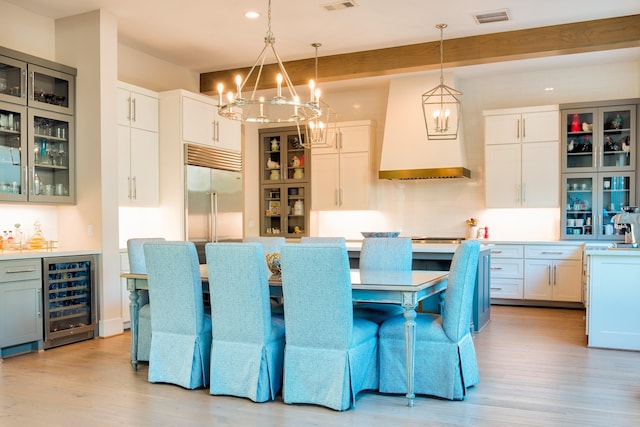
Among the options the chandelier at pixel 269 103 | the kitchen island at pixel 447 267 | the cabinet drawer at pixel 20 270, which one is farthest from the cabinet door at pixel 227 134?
the kitchen island at pixel 447 267

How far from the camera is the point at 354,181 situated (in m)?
7.98

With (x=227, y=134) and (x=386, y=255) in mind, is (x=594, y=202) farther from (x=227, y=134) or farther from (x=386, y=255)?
(x=227, y=134)

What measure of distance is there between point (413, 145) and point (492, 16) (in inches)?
84.0

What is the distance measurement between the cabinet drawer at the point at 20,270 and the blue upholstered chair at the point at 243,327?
2.03 m

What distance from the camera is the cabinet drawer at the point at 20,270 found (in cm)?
450

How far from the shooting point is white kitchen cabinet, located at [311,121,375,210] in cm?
791

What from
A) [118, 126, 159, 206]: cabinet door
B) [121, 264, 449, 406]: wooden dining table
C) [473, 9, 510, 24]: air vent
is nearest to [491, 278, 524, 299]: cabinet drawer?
[473, 9, 510, 24]: air vent

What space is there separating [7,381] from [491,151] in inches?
225

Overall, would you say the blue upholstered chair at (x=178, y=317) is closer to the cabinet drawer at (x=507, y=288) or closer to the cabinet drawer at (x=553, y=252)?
the cabinet drawer at (x=507, y=288)

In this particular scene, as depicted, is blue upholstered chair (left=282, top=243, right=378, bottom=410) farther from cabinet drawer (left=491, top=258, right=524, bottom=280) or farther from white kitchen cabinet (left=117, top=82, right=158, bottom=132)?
cabinet drawer (left=491, top=258, right=524, bottom=280)

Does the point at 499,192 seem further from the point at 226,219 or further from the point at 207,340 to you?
the point at 207,340

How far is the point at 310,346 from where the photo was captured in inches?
130

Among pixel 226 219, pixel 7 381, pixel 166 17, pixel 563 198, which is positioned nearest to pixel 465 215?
pixel 563 198

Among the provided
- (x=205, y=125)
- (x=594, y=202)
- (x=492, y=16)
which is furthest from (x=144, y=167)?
(x=594, y=202)
